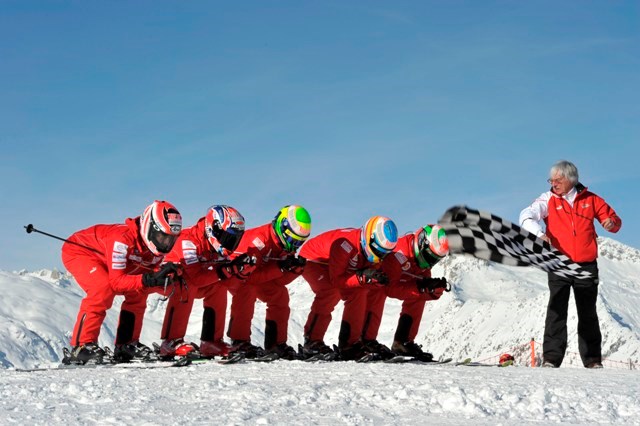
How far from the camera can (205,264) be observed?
10.2 meters

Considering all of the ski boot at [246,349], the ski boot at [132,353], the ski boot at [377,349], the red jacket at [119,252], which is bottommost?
the ski boot at [132,353]

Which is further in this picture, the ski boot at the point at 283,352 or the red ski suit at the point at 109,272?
the ski boot at the point at 283,352

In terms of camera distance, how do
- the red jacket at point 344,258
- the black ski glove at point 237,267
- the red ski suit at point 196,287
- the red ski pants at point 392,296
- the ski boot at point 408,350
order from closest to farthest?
1. the red ski suit at point 196,287
2. the black ski glove at point 237,267
3. the red jacket at point 344,258
4. the red ski pants at point 392,296
5. the ski boot at point 408,350

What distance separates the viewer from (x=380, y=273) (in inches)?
409

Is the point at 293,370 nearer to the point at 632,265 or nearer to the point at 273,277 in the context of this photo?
the point at 273,277

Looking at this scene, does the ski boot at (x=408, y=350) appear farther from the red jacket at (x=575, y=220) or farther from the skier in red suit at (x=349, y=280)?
the red jacket at (x=575, y=220)

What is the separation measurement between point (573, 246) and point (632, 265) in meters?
116

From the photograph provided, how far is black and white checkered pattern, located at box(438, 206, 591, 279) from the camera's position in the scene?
9242mm

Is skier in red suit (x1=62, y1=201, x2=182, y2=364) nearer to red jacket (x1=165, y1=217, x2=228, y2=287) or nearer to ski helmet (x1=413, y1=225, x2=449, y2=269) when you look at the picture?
red jacket (x1=165, y1=217, x2=228, y2=287)

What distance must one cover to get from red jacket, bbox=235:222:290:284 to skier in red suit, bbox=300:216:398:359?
806mm

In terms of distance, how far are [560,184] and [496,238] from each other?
1168 mm

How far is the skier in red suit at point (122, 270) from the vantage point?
9.01 metres

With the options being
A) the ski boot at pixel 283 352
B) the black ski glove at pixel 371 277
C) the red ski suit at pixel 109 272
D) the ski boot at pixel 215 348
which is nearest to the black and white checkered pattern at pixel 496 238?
the black ski glove at pixel 371 277

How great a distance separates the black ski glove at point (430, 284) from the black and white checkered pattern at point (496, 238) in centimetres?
207
